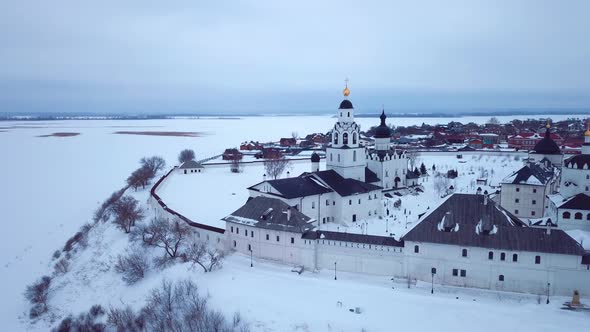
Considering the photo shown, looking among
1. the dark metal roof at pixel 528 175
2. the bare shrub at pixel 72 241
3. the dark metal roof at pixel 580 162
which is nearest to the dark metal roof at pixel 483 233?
the dark metal roof at pixel 580 162

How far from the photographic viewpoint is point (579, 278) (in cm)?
2177

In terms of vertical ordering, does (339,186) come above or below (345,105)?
below

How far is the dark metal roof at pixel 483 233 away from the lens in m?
22.2

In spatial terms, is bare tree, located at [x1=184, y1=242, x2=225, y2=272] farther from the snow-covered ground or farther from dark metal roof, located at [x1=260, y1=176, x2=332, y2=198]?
dark metal roof, located at [x1=260, y1=176, x2=332, y2=198]

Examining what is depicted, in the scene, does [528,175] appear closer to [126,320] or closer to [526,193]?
[526,193]

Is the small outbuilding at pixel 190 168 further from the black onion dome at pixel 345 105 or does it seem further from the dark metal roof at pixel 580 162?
the dark metal roof at pixel 580 162

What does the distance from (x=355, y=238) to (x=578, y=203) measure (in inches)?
606

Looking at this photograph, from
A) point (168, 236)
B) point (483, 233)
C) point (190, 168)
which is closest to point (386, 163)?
point (483, 233)

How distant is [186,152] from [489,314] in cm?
6150

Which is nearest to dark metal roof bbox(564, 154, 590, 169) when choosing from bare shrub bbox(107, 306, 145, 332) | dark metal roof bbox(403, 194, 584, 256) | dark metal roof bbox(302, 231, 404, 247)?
dark metal roof bbox(403, 194, 584, 256)

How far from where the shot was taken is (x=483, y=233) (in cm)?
2328

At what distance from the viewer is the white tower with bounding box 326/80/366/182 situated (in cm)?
3953

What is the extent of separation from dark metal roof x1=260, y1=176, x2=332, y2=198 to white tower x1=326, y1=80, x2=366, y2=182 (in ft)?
14.2

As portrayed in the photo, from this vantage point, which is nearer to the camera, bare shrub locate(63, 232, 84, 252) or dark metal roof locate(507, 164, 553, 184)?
bare shrub locate(63, 232, 84, 252)
